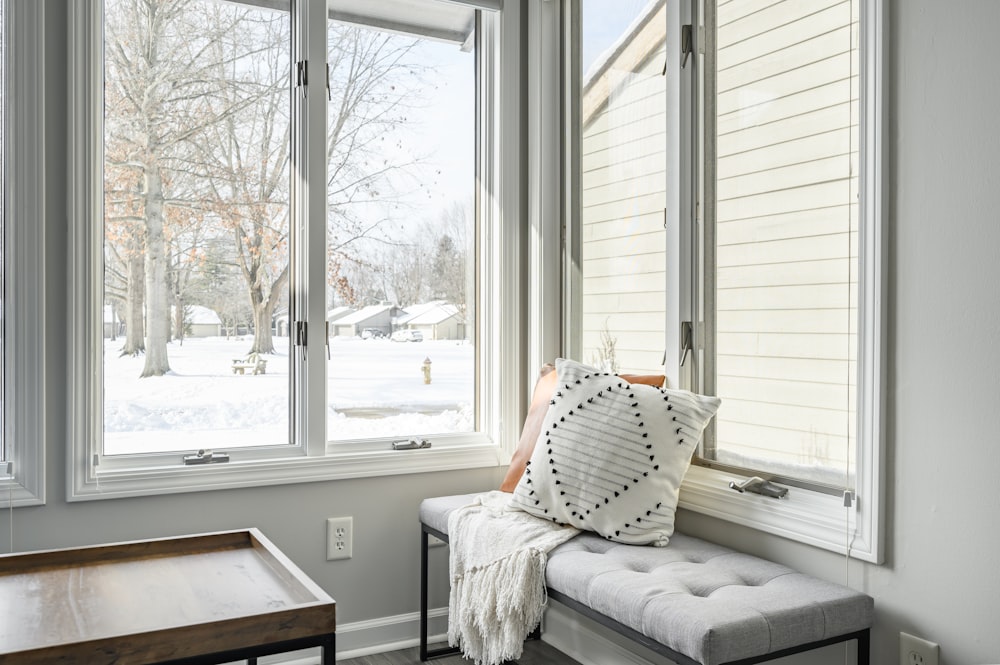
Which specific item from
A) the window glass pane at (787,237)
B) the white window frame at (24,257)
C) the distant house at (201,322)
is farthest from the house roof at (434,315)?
the white window frame at (24,257)

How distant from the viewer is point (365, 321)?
277cm

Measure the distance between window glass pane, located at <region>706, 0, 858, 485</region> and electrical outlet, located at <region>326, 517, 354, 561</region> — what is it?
1.19 m

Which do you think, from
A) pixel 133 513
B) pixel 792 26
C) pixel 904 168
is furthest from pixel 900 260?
pixel 133 513

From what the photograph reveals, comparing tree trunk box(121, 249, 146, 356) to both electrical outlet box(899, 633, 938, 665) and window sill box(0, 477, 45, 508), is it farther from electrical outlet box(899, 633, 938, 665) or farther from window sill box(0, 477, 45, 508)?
electrical outlet box(899, 633, 938, 665)

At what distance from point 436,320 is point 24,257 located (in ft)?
4.19

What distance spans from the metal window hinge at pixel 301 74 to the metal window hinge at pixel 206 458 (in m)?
1.19

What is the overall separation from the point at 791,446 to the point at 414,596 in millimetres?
1426

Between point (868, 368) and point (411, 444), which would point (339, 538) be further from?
point (868, 368)

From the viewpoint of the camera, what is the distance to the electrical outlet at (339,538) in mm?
2641

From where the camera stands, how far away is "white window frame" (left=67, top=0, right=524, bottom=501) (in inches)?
90.5

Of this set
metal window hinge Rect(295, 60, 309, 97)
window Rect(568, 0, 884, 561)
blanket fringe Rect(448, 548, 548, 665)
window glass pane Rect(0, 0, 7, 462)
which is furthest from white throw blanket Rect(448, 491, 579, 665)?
metal window hinge Rect(295, 60, 309, 97)

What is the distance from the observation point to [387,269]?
2811 mm

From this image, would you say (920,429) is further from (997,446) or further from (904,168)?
(904,168)

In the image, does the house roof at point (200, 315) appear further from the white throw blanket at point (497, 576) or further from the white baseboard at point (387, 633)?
the white baseboard at point (387, 633)
